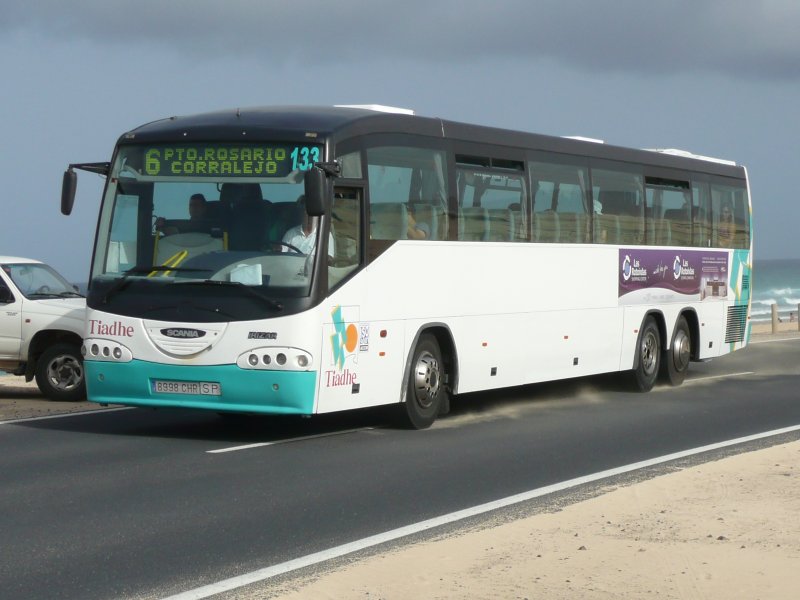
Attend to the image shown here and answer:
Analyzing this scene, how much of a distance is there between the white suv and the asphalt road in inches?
66.8

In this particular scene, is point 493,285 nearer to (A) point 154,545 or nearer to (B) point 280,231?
(B) point 280,231

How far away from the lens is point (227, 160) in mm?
13977

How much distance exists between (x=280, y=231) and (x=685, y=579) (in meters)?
6.87

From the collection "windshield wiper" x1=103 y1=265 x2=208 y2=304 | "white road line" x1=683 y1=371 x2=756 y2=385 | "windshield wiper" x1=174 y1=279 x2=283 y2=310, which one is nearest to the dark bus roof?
"windshield wiper" x1=103 y1=265 x2=208 y2=304

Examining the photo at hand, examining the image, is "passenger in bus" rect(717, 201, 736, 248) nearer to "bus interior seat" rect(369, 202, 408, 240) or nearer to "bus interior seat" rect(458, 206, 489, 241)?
"bus interior seat" rect(458, 206, 489, 241)

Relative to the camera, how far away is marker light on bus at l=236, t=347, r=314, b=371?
527 inches

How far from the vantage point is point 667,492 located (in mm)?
10844

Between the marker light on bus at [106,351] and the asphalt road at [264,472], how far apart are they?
83 centimetres

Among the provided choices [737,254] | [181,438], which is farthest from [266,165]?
[737,254]

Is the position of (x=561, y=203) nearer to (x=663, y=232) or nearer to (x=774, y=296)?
(x=663, y=232)

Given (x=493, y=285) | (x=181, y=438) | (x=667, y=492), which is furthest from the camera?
(x=493, y=285)

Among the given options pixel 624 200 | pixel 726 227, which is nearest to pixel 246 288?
pixel 624 200

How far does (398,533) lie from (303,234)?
4950mm

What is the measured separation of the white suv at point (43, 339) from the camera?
62.1ft
